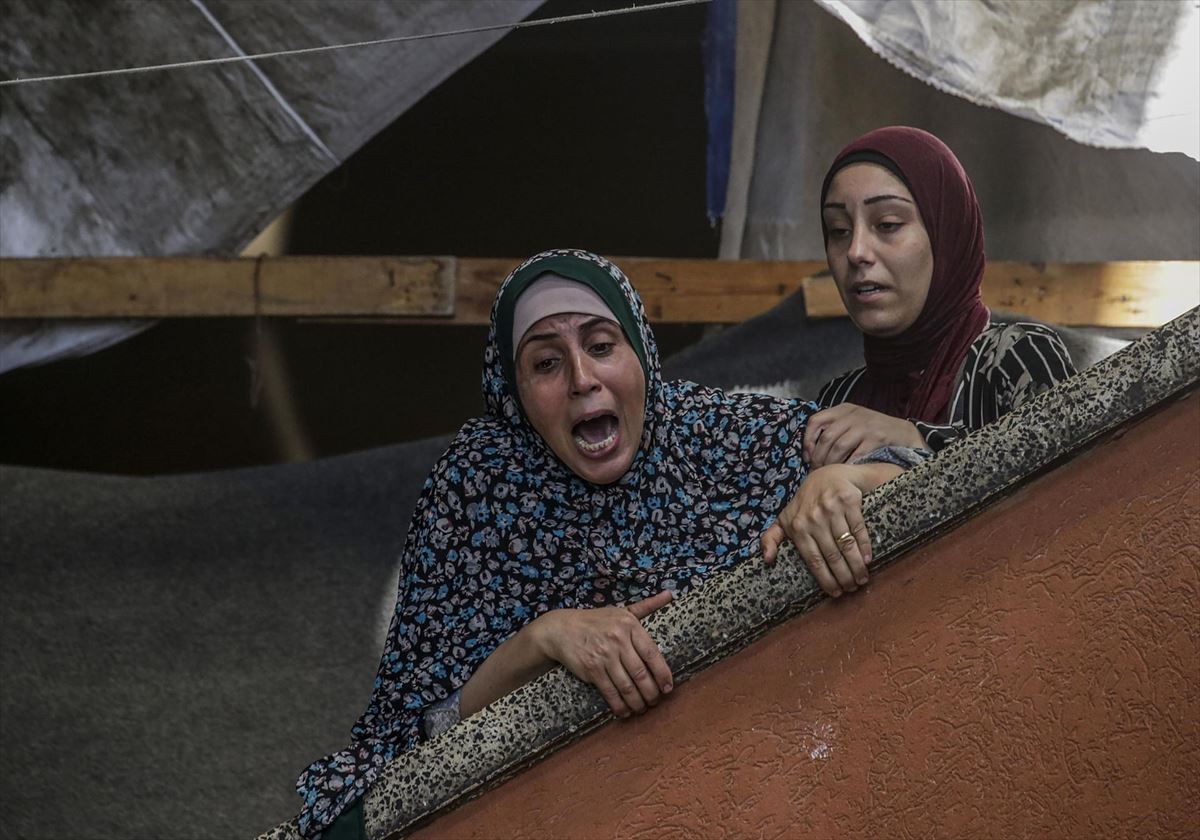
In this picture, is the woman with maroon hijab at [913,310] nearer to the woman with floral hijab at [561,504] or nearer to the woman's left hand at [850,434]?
the woman's left hand at [850,434]

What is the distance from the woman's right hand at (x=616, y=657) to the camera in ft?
4.76

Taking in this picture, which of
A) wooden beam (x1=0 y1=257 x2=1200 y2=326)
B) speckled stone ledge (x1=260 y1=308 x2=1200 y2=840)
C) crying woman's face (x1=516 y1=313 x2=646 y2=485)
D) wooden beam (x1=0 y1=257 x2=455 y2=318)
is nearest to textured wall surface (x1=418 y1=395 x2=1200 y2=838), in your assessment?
speckled stone ledge (x1=260 y1=308 x2=1200 y2=840)

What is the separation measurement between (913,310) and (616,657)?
626 mm

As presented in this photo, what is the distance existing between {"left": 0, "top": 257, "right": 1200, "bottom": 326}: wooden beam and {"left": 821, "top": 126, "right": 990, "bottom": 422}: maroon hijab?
3.24 feet

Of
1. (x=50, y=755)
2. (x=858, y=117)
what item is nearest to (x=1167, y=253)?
(x=858, y=117)

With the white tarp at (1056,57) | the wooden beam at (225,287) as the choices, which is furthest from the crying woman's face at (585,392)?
the wooden beam at (225,287)

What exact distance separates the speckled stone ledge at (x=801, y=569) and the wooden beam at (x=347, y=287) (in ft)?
4.45

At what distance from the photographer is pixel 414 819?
1.55m

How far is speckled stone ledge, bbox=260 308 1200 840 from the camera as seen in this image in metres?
1.39

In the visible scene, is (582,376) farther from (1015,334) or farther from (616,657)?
(1015,334)

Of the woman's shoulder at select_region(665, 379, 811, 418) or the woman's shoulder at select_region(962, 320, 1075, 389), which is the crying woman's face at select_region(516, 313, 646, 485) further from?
the woman's shoulder at select_region(962, 320, 1075, 389)

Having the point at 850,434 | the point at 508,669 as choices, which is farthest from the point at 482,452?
the point at 850,434

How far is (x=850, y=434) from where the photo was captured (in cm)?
163

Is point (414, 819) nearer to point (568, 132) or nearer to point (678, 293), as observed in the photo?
point (678, 293)
